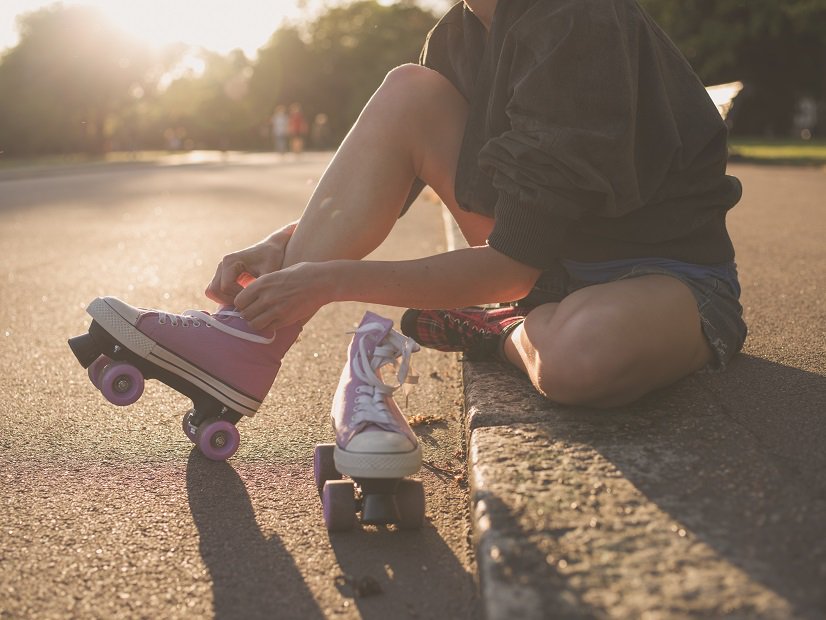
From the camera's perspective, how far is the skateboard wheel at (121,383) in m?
2.26

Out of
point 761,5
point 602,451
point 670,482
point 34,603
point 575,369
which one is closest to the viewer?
point 34,603

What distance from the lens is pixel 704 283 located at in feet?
7.66

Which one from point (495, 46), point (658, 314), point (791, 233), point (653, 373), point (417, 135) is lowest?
point (791, 233)

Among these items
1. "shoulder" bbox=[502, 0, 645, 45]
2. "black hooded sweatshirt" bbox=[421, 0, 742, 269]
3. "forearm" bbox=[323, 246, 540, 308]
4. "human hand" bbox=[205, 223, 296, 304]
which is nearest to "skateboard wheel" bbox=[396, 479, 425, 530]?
"forearm" bbox=[323, 246, 540, 308]

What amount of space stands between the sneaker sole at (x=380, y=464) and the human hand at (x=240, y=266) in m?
0.70

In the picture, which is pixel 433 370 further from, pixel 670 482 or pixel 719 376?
pixel 670 482

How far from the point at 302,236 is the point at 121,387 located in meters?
0.55

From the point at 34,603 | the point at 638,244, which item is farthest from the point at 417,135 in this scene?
the point at 34,603

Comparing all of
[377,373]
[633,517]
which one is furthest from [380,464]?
[633,517]

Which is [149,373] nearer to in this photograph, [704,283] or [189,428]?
[189,428]

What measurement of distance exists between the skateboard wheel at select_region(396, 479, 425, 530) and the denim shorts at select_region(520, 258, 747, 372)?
2.35 feet

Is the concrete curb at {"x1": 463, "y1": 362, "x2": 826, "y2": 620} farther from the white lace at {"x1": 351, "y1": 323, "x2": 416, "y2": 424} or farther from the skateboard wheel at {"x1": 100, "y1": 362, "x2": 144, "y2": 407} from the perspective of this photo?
the skateboard wheel at {"x1": 100, "y1": 362, "x2": 144, "y2": 407}

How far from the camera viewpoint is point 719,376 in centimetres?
243

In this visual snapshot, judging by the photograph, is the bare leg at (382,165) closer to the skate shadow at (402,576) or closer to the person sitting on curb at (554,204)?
the person sitting on curb at (554,204)
